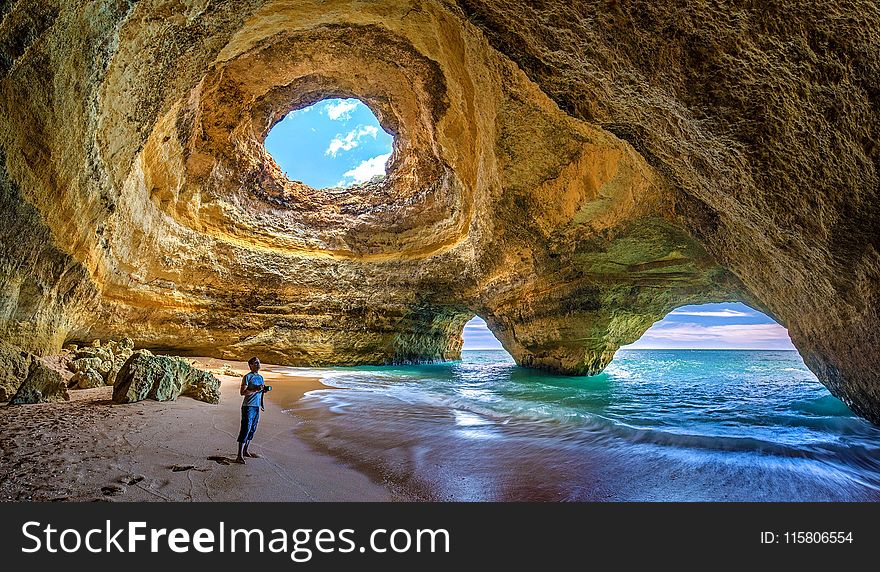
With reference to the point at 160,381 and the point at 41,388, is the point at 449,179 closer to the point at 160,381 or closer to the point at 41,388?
the point at 160,381

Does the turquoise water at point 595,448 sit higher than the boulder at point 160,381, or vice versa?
the boulder at point 160,381

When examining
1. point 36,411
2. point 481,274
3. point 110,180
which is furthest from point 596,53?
point 481,274

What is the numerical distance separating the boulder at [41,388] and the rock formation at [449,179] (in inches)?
53.8

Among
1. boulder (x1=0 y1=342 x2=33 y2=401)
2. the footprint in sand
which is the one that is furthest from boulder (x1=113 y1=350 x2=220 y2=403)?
the footprint in sand

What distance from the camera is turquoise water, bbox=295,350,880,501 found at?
2.95 meters

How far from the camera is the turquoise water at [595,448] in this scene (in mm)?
2953

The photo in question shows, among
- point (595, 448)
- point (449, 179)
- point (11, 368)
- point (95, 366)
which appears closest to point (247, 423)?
point (595, 448)

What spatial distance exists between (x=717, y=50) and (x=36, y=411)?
6.77 m

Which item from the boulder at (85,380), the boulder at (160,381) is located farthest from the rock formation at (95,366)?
the boulder at (160,381)

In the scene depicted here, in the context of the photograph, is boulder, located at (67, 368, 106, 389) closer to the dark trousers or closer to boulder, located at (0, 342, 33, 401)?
boulder, located at (0, 342, 33, 401)

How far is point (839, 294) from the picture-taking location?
415 cm

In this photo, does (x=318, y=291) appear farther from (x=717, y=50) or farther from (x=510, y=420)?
(x=717, y=50)

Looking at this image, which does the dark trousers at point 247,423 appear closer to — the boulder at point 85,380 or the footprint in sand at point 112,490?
the footprint in sand at point 112,490
